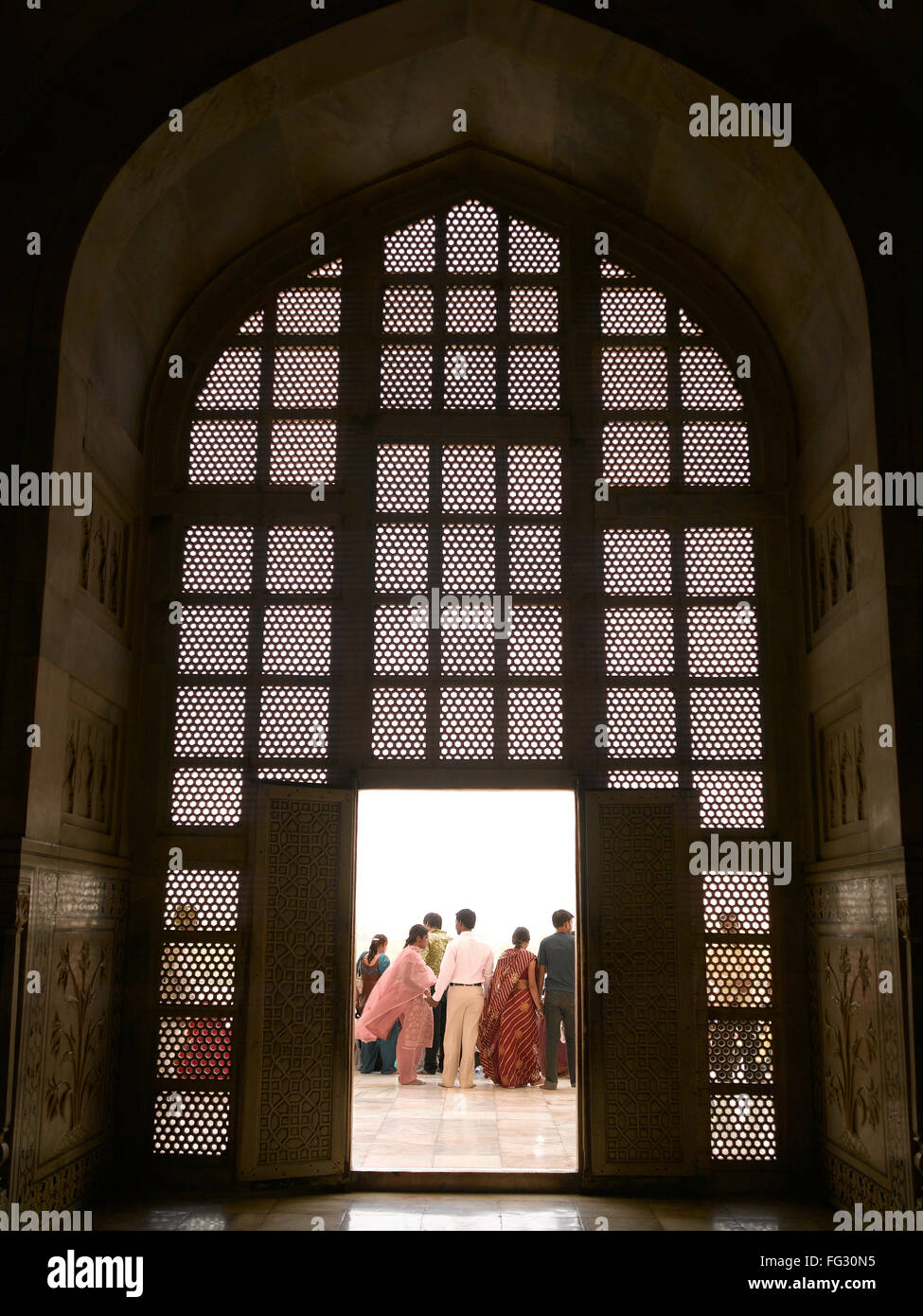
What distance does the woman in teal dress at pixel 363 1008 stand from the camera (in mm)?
9789

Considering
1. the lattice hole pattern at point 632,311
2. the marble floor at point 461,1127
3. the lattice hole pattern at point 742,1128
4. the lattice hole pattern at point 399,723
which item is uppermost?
the lattice hole pattern at point 632,311

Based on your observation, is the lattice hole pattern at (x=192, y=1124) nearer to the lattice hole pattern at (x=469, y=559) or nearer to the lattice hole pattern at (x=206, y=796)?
the lattice hole pattern at (x=206, y=796)

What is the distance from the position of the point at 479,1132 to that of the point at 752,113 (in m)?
5.97

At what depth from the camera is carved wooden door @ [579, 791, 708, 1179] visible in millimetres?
5863

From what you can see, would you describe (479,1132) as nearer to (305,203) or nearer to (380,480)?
(380,480)

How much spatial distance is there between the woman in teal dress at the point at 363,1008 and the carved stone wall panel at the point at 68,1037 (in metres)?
4.12

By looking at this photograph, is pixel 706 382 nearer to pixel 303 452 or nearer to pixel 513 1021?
pixel 303 452

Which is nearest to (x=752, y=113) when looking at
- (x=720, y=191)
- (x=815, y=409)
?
(x=720, y=191)

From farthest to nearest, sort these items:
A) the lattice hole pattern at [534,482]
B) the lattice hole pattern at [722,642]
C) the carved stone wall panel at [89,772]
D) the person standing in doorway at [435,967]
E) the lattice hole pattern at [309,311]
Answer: the person standing in doorway at [435,967] → the lattice hole pattern at [309,311] → the lattice hole pattern at [534,482] → the lattice hole pattern at [722,642] → the carved stone wall panel at [89,772]

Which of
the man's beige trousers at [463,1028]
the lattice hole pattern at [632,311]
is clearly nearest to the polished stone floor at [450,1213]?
the man's beige trousers at [463,1028]

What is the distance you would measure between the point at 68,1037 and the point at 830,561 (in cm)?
440

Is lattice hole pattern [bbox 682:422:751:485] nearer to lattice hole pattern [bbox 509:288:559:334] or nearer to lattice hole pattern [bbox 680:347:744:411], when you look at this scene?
lattice hole pattern [bbox 680:347:744:411]

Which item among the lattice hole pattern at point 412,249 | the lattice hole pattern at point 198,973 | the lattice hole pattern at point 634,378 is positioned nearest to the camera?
the lattice hole pattern at point 198,973

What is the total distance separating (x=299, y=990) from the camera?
597cm
